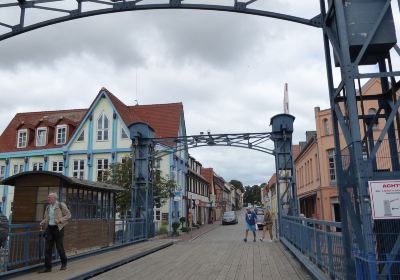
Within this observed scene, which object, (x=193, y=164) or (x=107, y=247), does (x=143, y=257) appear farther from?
(x=193, y=164)

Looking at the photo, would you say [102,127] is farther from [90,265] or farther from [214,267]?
[214,267]

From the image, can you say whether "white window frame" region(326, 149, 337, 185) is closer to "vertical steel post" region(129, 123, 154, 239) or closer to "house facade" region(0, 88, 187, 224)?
"house facade" region(0, 88, 187, 224)

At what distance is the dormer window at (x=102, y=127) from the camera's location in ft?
114

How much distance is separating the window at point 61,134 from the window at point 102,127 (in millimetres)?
3605

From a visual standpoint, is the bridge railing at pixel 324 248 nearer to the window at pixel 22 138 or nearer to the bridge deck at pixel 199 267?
the bridge deck at pixel 199 267

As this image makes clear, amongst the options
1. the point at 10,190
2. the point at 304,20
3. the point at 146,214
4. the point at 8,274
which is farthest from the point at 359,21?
the point at 10,190

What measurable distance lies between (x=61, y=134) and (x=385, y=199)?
34677 millimetres

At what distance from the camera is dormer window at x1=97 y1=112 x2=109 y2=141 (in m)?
34.7

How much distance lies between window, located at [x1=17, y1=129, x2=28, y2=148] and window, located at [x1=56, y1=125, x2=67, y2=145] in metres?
3.15

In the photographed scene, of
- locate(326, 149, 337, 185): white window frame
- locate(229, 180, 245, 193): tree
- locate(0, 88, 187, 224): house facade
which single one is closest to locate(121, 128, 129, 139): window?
locate(0, 88, 187, 224): house facade

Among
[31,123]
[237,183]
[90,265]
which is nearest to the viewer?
[90,265]

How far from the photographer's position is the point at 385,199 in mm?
5230

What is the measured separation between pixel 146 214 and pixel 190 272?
10.6 m

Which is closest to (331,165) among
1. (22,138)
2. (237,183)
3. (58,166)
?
(58,166)
